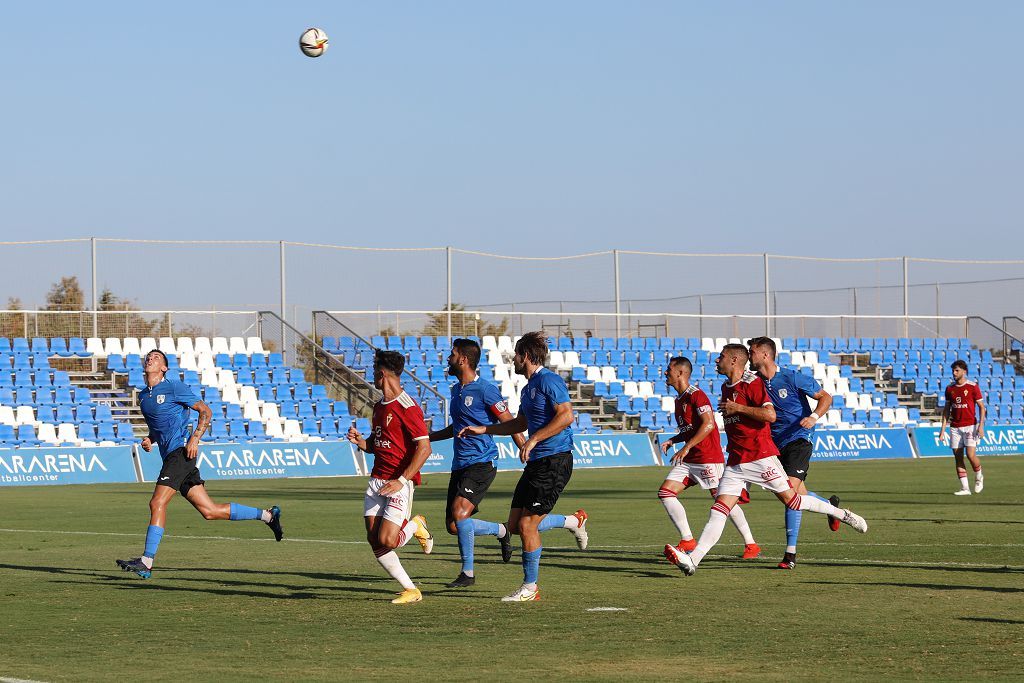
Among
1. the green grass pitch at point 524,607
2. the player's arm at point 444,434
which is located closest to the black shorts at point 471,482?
the player's arm at point 444,434

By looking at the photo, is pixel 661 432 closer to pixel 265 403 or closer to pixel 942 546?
pixel 265 403

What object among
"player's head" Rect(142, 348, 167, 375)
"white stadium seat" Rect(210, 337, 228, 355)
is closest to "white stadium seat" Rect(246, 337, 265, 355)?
"white stadium seat" Rect(210, 337, 228, 355)

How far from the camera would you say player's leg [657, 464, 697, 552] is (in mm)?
14016

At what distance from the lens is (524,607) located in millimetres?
11281

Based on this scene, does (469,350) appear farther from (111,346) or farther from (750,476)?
(111,346)

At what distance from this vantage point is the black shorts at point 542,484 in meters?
11.6

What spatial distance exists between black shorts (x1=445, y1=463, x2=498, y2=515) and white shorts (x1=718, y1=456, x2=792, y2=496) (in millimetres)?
2014

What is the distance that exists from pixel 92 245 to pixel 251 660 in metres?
33.7

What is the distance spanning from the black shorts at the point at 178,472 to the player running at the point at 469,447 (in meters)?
2.62

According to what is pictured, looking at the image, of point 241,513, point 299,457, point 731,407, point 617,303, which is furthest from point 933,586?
point 617,303

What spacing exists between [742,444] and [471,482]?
2.39 metres

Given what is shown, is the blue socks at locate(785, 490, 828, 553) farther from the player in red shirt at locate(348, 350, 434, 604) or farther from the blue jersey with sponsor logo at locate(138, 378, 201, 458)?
the blue jersey with sponsor logo at locate(138, 378, 201, 458)

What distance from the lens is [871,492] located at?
84.3ft

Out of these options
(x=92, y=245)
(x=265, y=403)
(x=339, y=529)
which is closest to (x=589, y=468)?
(x=265, y=403)
